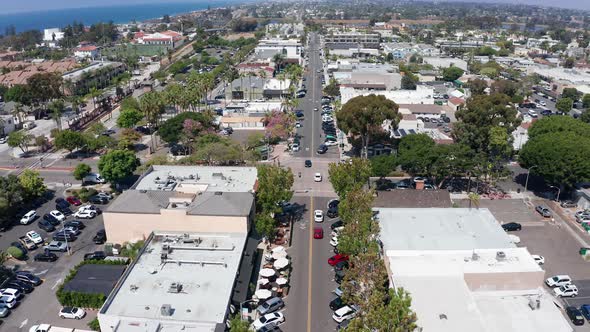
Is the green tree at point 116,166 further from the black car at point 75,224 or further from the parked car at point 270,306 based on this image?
the parked car at point 270,306

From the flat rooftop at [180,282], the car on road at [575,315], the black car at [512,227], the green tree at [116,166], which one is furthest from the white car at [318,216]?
the green tree at [116,166]

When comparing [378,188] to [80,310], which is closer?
[80,310]

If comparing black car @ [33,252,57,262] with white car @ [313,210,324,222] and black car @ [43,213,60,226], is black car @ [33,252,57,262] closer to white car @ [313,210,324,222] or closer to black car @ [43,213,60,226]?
black car @ [43,213,60,226]

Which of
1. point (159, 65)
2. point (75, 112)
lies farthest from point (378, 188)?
point (159, 65)

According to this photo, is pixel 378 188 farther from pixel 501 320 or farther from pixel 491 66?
pixel 491 66

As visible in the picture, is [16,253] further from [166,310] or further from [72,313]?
[166,310]

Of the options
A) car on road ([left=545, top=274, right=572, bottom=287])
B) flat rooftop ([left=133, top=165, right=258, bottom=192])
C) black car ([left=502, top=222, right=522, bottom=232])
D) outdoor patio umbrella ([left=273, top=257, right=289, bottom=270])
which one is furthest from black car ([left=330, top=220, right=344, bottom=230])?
car on road ([left=545, top=274, right=572, bottom=287])
